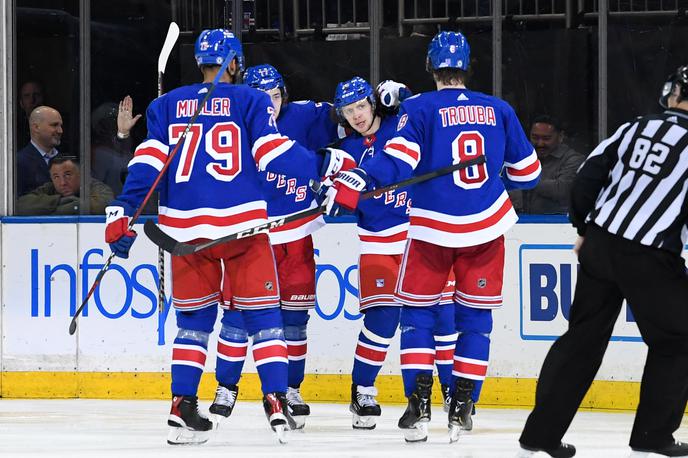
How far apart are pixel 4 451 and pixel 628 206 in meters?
2.22

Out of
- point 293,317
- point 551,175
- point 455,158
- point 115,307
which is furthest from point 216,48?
point 551,175

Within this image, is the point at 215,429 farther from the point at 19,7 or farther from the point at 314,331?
the point at 19,7

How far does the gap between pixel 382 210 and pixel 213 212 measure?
89 cm

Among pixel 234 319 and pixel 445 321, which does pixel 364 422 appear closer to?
pixel 445 321

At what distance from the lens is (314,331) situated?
6523 mm

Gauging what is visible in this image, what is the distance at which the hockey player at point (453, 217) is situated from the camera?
501 cm

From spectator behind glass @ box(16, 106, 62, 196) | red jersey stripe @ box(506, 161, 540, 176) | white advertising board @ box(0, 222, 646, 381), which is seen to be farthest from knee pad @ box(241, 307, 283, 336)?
spectator behind glass @ box(16, 106, 62, 196)

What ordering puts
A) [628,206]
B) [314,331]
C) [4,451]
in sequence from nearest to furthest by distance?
[628,206] → [4,451] → [314,331]

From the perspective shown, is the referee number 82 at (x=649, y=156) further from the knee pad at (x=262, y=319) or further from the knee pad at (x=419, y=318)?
the knee pad at (x=262, y=319)

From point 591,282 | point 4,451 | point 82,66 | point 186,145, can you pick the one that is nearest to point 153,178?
point 186,145

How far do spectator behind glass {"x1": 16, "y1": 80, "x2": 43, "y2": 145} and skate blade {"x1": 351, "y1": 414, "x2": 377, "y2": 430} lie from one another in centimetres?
248

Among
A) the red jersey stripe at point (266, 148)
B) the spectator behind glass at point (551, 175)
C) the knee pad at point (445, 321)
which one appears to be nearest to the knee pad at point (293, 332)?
the knee pad at point (445, 321)

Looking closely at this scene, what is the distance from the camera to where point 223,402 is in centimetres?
523

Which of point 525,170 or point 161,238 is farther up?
point 525,170
